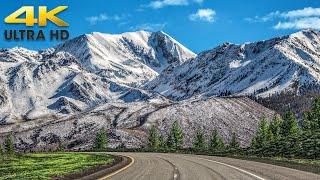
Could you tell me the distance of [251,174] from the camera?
109 ft

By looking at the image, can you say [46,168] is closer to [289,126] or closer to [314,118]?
[314,118]

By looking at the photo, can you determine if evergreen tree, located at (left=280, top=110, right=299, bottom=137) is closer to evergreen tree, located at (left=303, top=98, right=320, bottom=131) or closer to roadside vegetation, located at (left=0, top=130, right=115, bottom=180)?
evergreen tree, located at (left=303, top=98, right=320, bottom=131)

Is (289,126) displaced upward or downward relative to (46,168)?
upward

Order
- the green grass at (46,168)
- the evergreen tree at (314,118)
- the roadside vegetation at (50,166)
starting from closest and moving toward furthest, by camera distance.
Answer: the green grass at (46,168)
the roadside vegetation at (50,166)
the evergreen tree at (314,118)

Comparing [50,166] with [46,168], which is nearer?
[46,168]

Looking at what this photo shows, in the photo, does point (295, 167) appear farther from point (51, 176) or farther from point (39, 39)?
point (39, 39)

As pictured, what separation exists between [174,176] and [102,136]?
502 ft

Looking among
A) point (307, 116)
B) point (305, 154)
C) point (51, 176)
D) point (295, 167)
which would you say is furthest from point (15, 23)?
point (307, 116)

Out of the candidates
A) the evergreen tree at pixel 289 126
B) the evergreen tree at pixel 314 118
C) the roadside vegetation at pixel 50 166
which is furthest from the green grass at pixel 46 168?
the evergreen tree at pixel 289 126

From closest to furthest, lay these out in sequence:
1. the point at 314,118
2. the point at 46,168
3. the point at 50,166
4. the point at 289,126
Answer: the point at 46,168 < the point at 50,166 < the point at 314,118 < the point at 289,126

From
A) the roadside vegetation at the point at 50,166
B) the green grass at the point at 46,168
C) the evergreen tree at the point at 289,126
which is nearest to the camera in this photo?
the green grass at the point at 46,168

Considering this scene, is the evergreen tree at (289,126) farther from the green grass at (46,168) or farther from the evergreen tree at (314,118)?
the green grass at (46,168)

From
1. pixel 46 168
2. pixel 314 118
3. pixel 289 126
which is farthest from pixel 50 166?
pixel 289 126

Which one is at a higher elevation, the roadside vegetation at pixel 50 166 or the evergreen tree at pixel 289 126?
the evergreen tree at pixel 289 126
